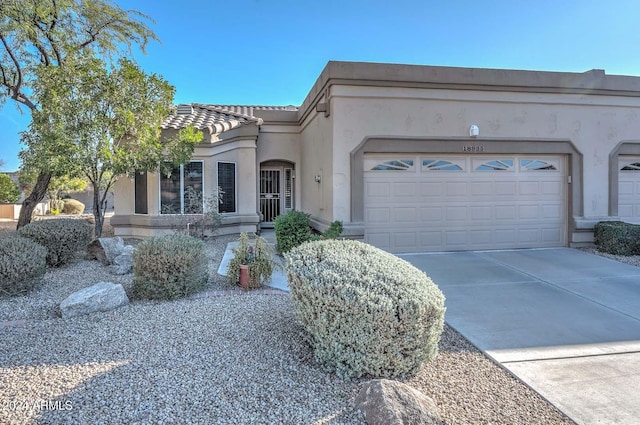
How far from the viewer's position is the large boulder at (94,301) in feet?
14.9

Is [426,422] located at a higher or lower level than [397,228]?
lower

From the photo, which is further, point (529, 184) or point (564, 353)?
point (529, 184)

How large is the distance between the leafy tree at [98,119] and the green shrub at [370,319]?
7439 mm

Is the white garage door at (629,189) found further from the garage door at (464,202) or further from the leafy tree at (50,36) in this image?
the leafy tree at (50,36)

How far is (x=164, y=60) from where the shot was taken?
1245 cm

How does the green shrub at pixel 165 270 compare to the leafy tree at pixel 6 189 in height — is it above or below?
below

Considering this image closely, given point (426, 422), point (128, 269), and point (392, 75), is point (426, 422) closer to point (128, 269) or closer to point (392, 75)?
point (128, 269)

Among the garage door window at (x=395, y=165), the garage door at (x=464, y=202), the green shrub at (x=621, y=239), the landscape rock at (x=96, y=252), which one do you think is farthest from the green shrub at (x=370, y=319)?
the green shrub at (x=621, y=239)

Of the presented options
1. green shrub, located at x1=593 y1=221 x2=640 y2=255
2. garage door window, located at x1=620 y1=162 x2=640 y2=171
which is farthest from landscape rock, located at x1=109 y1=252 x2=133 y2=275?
garage door window, located at x1=620 y1=162 x2=640 y2=171

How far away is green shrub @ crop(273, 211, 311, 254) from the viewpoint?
845 centimetres

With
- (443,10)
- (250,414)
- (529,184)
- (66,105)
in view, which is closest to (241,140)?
(66,105)

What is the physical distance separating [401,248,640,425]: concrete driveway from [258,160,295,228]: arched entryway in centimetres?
702

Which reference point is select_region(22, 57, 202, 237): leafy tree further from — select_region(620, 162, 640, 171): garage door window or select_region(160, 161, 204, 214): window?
select_region(620, 162, 640, 171): garage door window

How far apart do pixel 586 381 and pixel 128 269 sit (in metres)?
6.95
